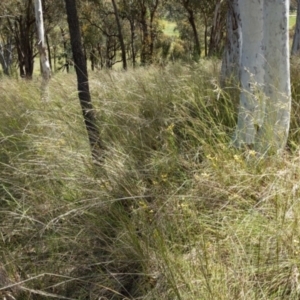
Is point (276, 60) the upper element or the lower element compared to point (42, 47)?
lower

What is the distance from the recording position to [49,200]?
255 cm

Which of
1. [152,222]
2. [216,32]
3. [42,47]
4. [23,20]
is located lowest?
[152,222]

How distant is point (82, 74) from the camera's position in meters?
3.25

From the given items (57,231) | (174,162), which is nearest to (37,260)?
(57,231)

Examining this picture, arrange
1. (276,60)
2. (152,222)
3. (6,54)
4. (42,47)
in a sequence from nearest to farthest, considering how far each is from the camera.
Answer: (152,222) < (276,60) < (42,47) < (6,54)

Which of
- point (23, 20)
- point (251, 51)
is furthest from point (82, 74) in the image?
point (23, 20)

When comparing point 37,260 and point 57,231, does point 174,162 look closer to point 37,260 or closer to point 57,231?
point 57,231

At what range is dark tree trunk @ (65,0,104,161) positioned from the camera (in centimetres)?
305

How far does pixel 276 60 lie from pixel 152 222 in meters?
1.76

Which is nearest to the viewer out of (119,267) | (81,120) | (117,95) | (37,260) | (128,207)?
(119,267)

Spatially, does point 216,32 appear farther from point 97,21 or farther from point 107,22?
point 107,22

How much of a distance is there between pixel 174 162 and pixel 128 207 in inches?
18.9

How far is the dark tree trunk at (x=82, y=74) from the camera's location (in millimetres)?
3047

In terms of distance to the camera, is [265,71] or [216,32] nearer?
[265,71]
